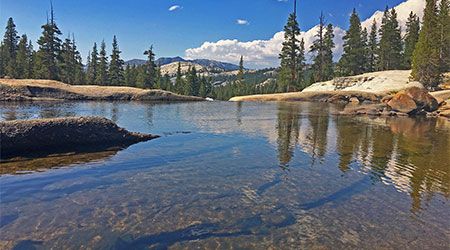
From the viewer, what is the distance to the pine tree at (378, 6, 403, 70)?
179 feet

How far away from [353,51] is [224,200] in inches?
2322

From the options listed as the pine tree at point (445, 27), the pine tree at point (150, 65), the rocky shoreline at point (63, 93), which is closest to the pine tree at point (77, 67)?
the pine tree at point (150, 65)

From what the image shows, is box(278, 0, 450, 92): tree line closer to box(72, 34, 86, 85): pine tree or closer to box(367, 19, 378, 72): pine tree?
box(367, 19, 378, 72): pine tree

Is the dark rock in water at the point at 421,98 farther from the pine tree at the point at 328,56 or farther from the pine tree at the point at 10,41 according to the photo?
the pine tree at the point at 10,41

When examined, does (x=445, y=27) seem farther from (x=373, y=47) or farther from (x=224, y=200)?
(x=224, y=200)

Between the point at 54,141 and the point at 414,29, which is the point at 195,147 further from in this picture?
the point at 414,29

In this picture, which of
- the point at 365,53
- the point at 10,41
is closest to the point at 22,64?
the point at 10,41

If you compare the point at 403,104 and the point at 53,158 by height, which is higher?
the point at 403,104

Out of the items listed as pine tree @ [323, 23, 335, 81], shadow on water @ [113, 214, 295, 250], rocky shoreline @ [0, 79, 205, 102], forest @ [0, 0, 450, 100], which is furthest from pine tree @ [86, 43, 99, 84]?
shadow on water @ [113, 214, 295, 250]

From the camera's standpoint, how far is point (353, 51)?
2090 inches

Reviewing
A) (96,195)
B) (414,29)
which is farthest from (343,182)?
(414,29)

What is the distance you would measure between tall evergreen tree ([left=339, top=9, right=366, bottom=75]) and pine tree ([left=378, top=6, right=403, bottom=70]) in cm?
411

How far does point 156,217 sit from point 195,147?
173 inches

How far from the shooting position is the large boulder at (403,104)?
20359mm
